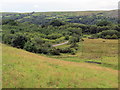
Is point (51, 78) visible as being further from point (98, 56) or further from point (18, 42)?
point (18, 42)

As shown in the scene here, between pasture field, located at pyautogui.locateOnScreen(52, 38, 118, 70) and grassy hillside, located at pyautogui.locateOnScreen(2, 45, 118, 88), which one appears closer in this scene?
grassy hillside, located at pyautogui.locateOnScreen(2, 45, 118, 88)

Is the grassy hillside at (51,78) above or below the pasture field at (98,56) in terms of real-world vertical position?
above

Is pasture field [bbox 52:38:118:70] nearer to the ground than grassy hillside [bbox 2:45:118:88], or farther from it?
nearer to the ground

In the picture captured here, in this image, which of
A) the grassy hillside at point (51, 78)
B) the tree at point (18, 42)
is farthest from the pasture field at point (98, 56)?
the tree at point (18, 42)

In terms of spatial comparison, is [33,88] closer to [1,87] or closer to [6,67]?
[1,87]

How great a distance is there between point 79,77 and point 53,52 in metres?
37.9

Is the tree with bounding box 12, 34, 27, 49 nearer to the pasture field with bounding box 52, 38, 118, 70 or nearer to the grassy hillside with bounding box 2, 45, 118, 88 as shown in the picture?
the pasture field with bounding box 52, 38, 118, 70

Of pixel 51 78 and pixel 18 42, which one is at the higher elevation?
pixel 18 42

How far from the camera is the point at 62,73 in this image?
24.6 meters

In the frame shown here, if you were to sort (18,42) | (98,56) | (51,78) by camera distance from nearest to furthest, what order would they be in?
(51,78) < (98,56) < (18,42)

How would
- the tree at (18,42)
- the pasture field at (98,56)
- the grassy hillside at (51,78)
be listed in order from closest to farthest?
the grassy hillside at (51,78) → the pasture field at (98,56) → the tree at (18,42)

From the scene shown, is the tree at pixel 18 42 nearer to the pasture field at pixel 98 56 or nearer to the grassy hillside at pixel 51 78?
the pasture field at pixel 98 56

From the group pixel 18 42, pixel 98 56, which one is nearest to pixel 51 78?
pixel 98 56

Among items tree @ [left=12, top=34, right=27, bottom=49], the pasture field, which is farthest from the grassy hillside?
tree @ [left=12, top=34, right=27, bottom=49]
